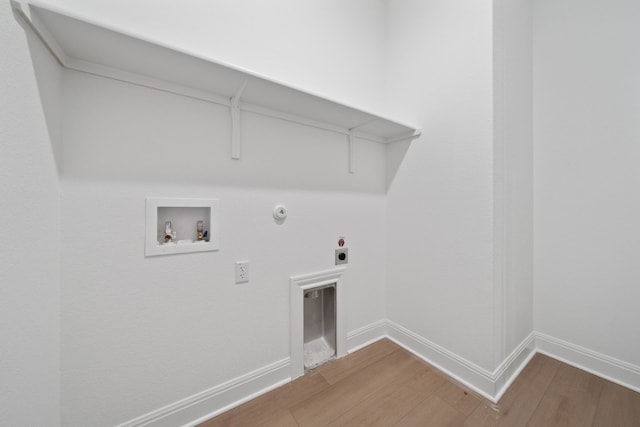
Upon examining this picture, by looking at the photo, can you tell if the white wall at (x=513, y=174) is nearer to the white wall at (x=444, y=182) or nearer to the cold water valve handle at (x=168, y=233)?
the white wall at (x=444, y=182)

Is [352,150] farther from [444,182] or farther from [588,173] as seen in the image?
[588,173]

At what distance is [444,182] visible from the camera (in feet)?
5.24

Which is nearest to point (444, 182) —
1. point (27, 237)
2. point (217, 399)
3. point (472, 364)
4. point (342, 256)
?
point (342, 256)

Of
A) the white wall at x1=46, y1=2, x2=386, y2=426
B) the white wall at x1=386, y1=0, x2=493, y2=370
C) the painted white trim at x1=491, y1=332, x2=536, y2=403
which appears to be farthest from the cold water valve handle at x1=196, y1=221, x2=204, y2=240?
the painted white trim at x1=491, y1=332, x2=536, y2=403

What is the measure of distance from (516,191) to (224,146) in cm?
207

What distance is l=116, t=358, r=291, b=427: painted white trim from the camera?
1114 millimetres

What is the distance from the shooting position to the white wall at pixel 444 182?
140 centimetres

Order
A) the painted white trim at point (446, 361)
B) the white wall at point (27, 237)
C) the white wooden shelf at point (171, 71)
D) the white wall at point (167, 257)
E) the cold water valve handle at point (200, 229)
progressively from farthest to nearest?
1. the painted white trim at point (446, 361)
2. the cold water valve handle at point (200, 229)
3. the white wall at point (167, 257)
4. the white wooden shelf at point (171, 71)
5. the white wall at point (27, 237)

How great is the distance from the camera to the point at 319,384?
1.46 metres

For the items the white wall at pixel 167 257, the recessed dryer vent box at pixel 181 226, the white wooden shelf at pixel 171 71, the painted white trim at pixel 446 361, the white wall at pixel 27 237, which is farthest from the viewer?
the painted white trim at pixel 446 361

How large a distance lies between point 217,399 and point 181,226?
104 centimetres

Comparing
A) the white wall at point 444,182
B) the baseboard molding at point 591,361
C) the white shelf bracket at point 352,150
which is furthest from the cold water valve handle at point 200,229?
the baseboard molding at point 591,361

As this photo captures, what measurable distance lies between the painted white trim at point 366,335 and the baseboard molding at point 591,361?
1.27 m

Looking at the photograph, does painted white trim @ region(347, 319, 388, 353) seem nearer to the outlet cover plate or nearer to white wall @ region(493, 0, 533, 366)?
the outlet cover plate
